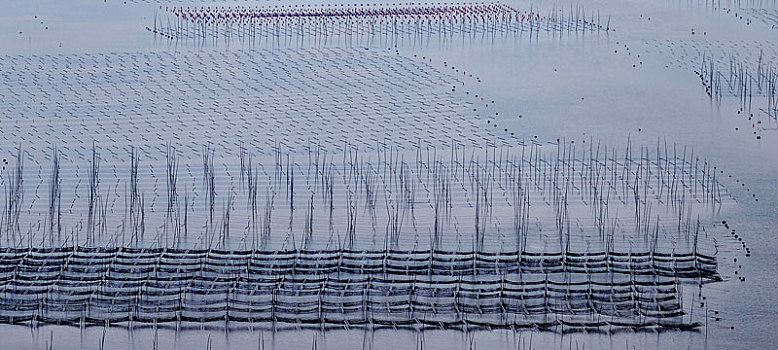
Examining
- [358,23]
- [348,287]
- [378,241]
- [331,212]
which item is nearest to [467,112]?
[331,212]

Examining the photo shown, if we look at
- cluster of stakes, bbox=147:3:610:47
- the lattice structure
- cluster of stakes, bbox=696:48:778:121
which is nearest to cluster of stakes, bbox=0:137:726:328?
the lattice structure

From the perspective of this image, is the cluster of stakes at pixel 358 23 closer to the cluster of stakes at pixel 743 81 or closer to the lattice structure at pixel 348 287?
the cluster of stakes at pixel 743 81

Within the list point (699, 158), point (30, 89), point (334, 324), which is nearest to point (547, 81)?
point (699, 158)

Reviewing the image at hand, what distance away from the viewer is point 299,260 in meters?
6.87

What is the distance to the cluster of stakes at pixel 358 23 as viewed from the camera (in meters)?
12.1

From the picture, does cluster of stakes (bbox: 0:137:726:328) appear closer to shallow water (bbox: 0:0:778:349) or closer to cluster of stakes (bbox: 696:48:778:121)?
shallow water (bbox: 0:0:778:349)

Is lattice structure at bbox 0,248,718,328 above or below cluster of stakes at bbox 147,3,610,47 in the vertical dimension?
below

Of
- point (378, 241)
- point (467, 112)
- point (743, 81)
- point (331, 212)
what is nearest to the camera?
point (378, 241)

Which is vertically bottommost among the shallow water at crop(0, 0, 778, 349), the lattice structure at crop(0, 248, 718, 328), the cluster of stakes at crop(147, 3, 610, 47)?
the lattice structure at crop(0, 248, 718, 328)

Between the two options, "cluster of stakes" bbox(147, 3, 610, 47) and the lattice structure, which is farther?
"cluster of stakes" bbox(147, 3, 610, 47)

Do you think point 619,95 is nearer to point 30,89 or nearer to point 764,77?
point 764,77

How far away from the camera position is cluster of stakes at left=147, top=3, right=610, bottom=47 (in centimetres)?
1209

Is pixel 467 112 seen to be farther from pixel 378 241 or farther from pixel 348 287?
pixel 348 287

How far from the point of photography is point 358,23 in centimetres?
1266
